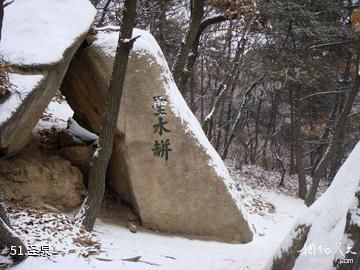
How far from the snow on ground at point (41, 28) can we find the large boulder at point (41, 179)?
2.01 meters

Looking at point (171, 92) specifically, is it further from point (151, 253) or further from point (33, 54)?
point (151, 253)

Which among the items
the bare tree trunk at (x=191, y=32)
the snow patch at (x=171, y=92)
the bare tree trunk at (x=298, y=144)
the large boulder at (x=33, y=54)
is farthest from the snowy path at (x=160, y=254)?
the bare tree trunk at (x=298, y=144)

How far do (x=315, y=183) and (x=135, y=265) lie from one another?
29.8 ft

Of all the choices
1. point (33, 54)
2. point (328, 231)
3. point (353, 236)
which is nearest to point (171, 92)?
point (33, 54)

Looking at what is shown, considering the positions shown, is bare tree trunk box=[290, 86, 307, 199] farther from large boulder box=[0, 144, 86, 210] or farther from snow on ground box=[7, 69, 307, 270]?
large boulder box=[0, 144, 86, 210]

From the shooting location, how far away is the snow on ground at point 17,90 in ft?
18.5

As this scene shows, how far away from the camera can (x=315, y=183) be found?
533 inches

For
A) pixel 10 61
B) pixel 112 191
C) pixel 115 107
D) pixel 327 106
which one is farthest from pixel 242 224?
pixel 327 106

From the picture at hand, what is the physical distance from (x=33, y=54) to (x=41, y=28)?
3.11ft

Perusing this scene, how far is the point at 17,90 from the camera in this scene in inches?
233

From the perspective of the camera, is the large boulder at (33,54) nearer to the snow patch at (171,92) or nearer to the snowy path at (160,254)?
the snow patch at (171,92)

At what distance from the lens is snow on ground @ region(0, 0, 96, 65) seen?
6523 mm

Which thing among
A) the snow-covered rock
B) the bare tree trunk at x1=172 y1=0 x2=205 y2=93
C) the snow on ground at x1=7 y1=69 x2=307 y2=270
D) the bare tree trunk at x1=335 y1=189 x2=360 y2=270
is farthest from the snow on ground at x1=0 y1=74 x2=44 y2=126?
the bare tree trunk at x1=172 y1=0 x2=205 y2=93

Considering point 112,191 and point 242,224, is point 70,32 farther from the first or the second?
point 242,224
